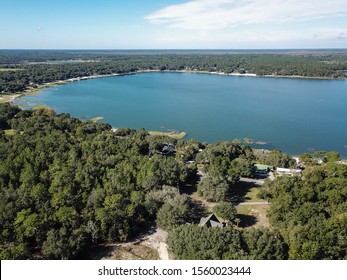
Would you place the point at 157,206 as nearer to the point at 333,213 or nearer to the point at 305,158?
the point at 333,213

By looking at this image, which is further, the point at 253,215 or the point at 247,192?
the point at 247,192

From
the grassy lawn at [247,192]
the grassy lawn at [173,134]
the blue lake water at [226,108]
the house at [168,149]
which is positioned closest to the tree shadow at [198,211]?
the grassy lawn at [247,192]

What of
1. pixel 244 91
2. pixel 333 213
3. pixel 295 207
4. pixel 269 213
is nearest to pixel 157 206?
pixel 269 213

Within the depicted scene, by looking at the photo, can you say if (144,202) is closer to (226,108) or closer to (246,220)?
(246,220)

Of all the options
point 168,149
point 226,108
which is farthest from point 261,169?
point 226,108

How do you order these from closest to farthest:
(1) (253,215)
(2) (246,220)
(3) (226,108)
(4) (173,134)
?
(2) (246,220)
(1) (253,215)
(4) (173,134)
(3) (226,108)
